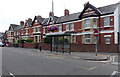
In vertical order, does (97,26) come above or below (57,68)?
above

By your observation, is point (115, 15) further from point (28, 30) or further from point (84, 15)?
point (28, 30)

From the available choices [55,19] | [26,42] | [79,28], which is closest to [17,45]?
[26,42]

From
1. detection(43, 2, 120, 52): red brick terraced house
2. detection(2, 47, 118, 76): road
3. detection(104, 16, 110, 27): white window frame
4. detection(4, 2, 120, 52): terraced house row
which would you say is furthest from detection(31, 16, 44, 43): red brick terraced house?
detection(2, 47, 118, 76): road

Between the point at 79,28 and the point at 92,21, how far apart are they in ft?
14.8

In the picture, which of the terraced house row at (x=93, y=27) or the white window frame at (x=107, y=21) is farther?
the white window frame at (x=107, y=21)

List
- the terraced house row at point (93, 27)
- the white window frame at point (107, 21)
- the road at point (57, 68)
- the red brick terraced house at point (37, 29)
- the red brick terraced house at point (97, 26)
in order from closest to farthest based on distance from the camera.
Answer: the road at point (57, 68)
the terraced house row at point (93, 27)
the red brick terraced house at point (97, 26)
the white window frame at point (107, 21)
the red brick terraced house at point (37, 29)

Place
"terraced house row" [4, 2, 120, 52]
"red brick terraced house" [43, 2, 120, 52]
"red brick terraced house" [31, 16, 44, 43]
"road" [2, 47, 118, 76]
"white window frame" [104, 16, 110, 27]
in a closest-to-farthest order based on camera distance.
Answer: "road" [2, 47, 118, 76]
"terraced house row" [4, 2, 120, 52]
"red brick terraced house" [43, 2, 120, 52]
"white window frame" [104, 16, 110, 27]
"red brick terraced house" [31, 16, 44, 43]

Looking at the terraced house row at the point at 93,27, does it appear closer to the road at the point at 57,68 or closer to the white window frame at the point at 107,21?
the white window frame at the point at 107,21

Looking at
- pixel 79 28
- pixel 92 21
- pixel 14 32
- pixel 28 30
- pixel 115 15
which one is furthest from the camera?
pixel 14 32

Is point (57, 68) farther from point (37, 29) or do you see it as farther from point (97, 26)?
point (37, 29)

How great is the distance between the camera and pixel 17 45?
44.8 m

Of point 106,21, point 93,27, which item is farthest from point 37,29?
point 106,21

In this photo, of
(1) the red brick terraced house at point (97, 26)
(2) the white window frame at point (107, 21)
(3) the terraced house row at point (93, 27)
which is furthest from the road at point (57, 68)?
(2) the white window frame at point (107, 21)

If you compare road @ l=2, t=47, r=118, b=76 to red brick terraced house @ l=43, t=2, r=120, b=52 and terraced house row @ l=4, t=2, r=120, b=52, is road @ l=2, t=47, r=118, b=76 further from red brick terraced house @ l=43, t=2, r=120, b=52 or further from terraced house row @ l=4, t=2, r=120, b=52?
red brick terraced house @ l=43, t=2, r=120, b=52
